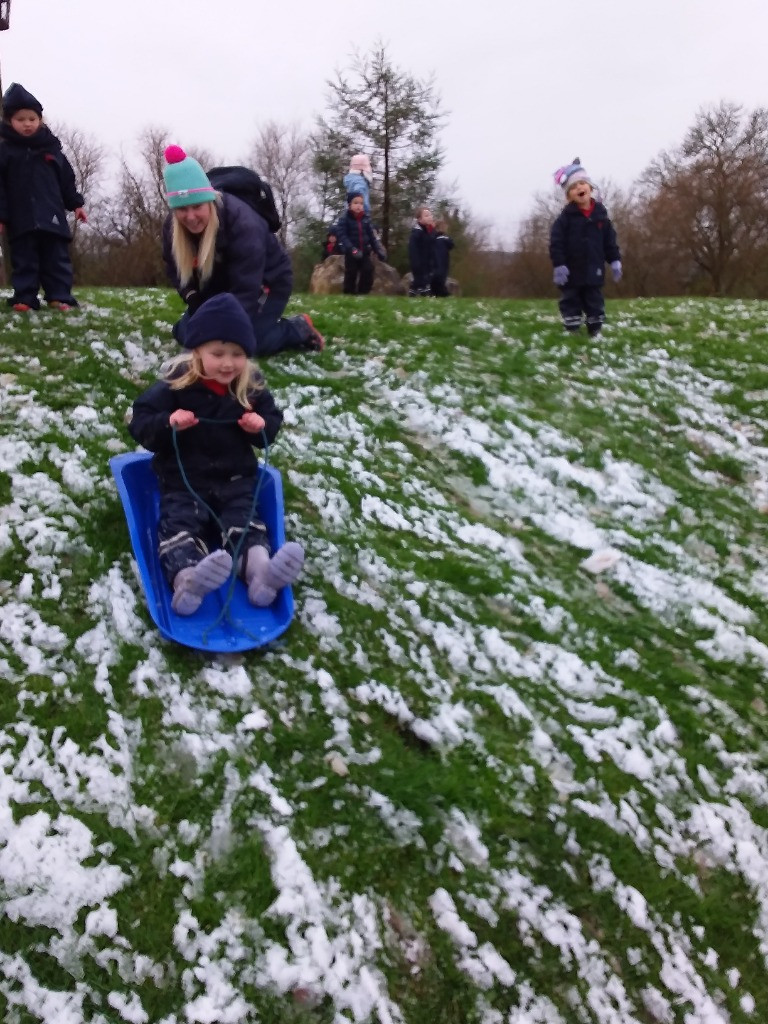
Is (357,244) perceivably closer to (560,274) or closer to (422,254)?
(422,254)

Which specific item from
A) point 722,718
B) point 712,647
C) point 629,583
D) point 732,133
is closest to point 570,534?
point 629,583

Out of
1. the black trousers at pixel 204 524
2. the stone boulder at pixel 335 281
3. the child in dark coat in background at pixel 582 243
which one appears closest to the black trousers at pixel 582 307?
the child in dark coat in background at pixel 582 243

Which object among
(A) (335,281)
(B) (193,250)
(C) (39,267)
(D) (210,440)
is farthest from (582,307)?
(A) (335,281)

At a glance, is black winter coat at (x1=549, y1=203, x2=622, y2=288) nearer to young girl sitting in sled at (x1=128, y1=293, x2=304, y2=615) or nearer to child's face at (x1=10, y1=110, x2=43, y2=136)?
child's face at (x1=10, y1=110, x2=43, y2=136)

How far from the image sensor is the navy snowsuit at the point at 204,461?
3242mm

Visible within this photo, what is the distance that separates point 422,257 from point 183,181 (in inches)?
361

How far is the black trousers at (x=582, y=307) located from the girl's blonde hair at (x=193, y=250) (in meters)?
4.06

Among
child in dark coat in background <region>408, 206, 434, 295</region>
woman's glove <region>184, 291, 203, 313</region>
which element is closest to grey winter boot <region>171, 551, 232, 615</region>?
woman's glove <region>184, 291, 203, 313</region>

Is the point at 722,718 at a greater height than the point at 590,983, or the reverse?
the point at 722,718

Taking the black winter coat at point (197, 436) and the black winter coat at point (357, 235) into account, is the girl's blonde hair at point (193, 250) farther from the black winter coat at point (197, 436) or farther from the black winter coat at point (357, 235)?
the black winter coat at point (357, 235)

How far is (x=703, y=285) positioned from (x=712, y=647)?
81.2 ft

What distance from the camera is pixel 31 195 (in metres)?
5.84

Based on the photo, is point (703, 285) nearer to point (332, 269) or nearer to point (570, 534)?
point (332, 269)

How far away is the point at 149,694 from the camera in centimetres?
271
